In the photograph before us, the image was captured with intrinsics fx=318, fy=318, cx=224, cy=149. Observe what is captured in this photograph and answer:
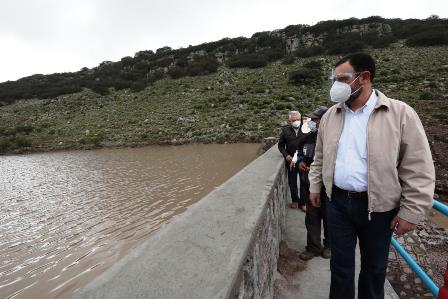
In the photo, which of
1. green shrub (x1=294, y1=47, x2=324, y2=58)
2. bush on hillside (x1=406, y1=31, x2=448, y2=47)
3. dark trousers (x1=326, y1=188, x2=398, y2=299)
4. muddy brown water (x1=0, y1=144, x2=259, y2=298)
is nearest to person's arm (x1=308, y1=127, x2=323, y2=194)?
dark trousers (x1=326, y1=188, x2=398, y2=299)

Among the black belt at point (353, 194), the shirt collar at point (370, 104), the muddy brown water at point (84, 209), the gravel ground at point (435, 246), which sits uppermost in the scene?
the shirt collar at point (370, 104)

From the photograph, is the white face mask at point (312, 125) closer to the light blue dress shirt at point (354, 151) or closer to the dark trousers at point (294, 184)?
the dark trousers at point (294, 184)

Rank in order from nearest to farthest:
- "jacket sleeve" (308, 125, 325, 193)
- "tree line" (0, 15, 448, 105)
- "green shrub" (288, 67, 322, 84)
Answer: "jacket sleeve" (308, 125, 325, 193)
"green shrub" (288, 67, 322, 84)
"tree line" (0, 15, 448, 105)

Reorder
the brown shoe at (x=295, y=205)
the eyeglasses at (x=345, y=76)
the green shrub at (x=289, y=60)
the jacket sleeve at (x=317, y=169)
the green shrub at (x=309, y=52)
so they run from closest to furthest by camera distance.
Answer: the eyeglasses at (x=345, y=76), the jacket sleeve at (x=317, y=169), the brown shoe at (x=295, y=205), the green shrub at (x=289, y=60), the green shrub at (x=309, y=52)

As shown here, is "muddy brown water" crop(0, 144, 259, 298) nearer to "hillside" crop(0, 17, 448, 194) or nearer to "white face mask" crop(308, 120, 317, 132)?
"white face mask" crop(308, 120, 317, 132)

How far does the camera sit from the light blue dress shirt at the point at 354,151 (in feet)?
6.84

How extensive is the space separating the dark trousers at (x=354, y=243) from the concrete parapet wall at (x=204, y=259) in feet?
1.75

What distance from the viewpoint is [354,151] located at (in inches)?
83.5

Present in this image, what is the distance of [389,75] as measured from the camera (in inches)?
1001

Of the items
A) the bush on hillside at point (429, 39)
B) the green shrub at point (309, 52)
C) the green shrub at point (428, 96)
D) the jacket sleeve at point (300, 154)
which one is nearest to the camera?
the jacket sleeve at point (300, 154)

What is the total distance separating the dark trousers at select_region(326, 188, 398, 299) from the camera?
2119 mm

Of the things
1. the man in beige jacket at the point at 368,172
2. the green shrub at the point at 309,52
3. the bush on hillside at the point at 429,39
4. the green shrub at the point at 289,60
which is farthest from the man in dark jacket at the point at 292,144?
the bush on hillside at the point at 429,39

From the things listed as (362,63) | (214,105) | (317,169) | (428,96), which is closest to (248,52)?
(214,105)

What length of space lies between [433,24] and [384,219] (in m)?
41.8
